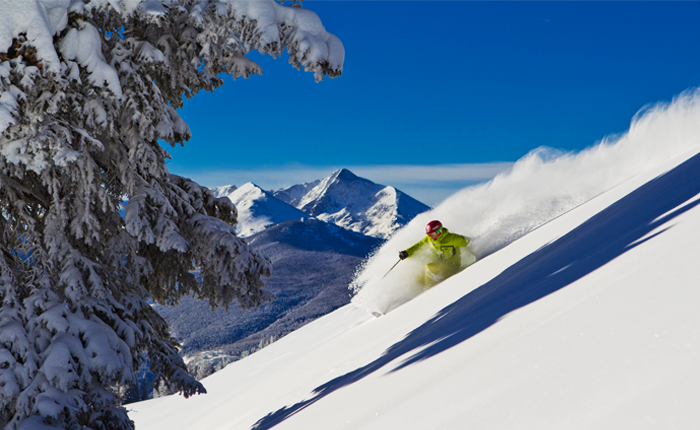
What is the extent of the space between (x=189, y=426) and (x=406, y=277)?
15.4ft

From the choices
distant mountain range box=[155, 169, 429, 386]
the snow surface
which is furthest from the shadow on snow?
distant mountain range box=[155, 169, 429, 386]

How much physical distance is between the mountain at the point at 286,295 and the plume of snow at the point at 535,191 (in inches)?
945

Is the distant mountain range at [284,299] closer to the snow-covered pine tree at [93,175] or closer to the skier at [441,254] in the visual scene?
the skier at [441,254]

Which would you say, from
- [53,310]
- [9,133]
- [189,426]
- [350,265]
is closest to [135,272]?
[53,310]

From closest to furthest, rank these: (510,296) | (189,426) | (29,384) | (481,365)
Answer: (481,365) → (510,296) → (29,384) → (189,426)

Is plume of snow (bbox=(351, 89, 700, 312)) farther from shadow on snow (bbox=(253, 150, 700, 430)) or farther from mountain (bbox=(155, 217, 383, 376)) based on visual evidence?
mountain (bbox=(155, 217, 383, 376))

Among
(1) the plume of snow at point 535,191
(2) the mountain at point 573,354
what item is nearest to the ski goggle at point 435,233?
(1) the plume of snow at point 535,191

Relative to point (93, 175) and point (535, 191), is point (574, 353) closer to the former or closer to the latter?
point (93, 175)

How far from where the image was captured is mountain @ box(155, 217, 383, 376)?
250 feet

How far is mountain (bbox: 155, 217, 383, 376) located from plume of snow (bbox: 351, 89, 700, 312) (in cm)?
2401

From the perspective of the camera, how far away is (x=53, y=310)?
3.91 metres

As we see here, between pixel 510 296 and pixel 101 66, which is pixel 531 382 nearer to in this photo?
pixel 510 296

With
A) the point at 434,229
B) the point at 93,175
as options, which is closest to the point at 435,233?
the point at 434,229

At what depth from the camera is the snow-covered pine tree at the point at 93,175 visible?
3551mm
